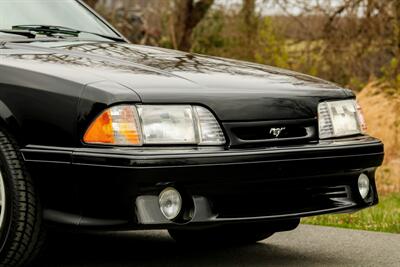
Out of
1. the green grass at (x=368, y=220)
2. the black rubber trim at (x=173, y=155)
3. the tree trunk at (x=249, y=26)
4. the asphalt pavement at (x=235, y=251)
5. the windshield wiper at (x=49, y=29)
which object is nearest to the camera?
the black rubber trim at (x=173, y=155)

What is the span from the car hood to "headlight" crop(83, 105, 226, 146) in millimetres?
58

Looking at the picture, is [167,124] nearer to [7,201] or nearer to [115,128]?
[115,128]

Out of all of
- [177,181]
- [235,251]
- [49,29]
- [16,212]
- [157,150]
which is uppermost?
[49,29]

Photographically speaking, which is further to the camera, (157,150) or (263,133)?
(263,133)

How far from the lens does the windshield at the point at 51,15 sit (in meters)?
5.59

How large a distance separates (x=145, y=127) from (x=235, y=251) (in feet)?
4.50

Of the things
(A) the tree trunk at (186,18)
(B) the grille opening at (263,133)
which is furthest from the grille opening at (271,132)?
(A) the tree trunk at (186,18)

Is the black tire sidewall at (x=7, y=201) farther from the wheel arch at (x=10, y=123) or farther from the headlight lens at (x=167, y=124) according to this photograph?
the headlight lens at (x=167, y=124)

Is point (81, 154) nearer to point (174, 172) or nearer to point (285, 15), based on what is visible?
point (174, 172)

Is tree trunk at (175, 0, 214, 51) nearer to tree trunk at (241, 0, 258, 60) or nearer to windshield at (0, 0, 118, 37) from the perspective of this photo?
tree trunk at (241, 0, 258, 60)

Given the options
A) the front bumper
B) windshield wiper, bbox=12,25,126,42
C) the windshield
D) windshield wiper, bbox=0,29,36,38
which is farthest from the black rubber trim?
the windshield

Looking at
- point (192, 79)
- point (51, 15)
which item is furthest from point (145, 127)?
point (51, 15)

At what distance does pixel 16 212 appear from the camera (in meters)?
4.40

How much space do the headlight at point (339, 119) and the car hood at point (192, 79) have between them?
0.16 feet
